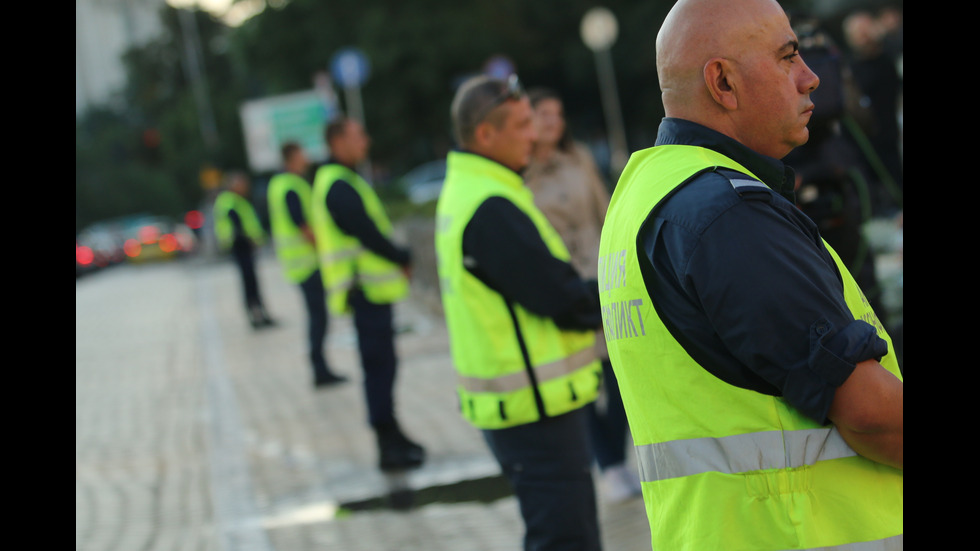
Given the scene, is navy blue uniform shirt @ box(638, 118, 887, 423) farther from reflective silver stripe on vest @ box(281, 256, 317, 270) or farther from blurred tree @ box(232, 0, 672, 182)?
blurred tree @ box(232, 0, 672, 182)

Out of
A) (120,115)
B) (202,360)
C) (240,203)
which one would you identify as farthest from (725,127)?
(120,115)

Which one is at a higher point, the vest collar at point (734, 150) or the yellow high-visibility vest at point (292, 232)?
the yellow high-visibility vest at point (292, 232)

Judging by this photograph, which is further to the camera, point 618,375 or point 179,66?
point 179,66

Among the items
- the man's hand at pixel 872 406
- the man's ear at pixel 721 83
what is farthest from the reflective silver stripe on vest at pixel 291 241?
the man's hand at pixel 872 406

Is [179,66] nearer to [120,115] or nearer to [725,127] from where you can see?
[120,115]

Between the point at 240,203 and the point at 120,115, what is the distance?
91.7 m

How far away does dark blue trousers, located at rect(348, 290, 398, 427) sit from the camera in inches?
268

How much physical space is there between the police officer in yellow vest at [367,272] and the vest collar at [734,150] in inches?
192

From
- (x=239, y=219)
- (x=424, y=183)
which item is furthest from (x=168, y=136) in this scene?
(x=239, y=219)

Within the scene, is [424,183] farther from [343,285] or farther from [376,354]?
[376,354]

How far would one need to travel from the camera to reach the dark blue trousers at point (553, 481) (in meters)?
3.54

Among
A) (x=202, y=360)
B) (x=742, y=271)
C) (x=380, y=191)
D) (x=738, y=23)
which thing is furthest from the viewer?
(x=380, y=191)

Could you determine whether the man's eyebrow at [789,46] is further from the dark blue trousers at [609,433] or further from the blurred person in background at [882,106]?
the dark blue trousers at [609,433]
